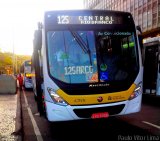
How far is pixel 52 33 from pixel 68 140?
2.67 m

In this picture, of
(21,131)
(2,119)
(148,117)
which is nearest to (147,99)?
(148,117)

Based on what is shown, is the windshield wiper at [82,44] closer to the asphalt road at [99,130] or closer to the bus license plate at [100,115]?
the bus license plate at [100,115]

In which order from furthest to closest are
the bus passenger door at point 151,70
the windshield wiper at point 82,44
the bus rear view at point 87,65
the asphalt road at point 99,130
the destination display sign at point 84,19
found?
the bus passenger door at point 151,70, the destination display sign at point 84,19, the windshield wiper at point 82,44, the bus rear view at point 87,65, the asphalt road at point 99,130

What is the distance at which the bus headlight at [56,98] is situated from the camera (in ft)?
27.9

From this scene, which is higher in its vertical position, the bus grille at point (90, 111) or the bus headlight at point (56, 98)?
the bus headlight at point (56, 98)

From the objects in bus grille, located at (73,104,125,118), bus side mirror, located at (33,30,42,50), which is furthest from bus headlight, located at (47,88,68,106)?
bus side mirror, located at (33,30,42,50)

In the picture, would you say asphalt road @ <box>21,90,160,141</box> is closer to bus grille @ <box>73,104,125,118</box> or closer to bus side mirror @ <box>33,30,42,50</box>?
bus grille @ <box>73,104,125,118</box>

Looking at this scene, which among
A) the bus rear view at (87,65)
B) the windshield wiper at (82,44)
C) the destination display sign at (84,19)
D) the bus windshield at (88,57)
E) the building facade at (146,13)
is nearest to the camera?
the bus rear view at (87,65)

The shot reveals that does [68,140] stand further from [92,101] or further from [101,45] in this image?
[101,45]

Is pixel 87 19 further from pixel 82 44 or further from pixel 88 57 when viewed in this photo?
pixel 88 57

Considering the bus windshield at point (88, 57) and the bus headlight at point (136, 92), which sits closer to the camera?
the bus windshield at point (88, 57)

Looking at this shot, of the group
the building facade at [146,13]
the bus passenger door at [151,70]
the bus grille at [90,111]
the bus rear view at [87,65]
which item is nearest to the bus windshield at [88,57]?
the bus rear view at [87,65]

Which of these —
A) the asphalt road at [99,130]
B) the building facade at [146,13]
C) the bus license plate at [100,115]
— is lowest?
the asphalt road at [99,130]

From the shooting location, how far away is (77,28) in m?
8.99
